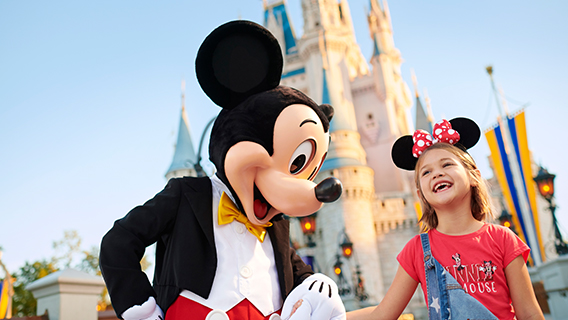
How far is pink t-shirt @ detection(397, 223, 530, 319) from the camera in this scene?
1.63 meters

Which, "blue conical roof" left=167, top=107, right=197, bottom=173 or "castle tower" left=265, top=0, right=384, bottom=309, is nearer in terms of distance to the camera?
"castle tower" left=265, top=0, right=384, bottom=309

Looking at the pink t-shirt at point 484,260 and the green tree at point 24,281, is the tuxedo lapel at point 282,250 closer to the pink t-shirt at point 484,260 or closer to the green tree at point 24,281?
the pink t-shirt at point 484,260

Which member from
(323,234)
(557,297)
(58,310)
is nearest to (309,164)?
(58,310)

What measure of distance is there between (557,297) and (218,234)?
713 cm

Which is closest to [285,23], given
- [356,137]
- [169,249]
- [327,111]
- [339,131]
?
[356,137]

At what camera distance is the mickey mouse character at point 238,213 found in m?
1.65

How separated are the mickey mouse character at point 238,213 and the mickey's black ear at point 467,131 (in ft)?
2.11

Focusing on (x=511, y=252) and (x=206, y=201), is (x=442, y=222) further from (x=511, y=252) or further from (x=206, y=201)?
(x=206, y=201)

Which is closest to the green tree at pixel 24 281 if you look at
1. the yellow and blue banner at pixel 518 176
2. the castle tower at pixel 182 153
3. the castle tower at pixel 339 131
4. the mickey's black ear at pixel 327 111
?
the castle tower at pixel 182 153

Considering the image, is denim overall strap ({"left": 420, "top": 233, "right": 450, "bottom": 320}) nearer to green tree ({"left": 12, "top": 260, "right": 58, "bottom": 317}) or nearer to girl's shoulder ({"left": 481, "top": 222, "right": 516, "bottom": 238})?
girl's shoulder ({"left": 481, "top": 222, "right": 516, "bottom": 238})

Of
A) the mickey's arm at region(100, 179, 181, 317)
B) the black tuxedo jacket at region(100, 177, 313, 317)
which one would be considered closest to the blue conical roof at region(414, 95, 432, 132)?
the black tuxedo jacket at region(100, 177, 313, 317)

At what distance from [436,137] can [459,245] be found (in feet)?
1.69

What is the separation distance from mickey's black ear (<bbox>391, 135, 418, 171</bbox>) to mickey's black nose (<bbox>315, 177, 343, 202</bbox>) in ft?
2.01

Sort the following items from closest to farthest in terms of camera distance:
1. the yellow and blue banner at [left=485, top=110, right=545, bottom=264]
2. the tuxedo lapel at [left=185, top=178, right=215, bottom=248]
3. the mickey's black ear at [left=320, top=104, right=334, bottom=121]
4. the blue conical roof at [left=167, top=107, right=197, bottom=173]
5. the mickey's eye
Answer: the tuxedo lapel at [left=185, top=178, right=215, bottom=248], the mickey's eye, the mickey's black ear at [left=320, top=104, right=334, bottom=121], the yellow and blue banner at [left=485, top=110, right=545, bottom=264], the blue conical roof at [left=167, top=107, right=197, bottom=173]
